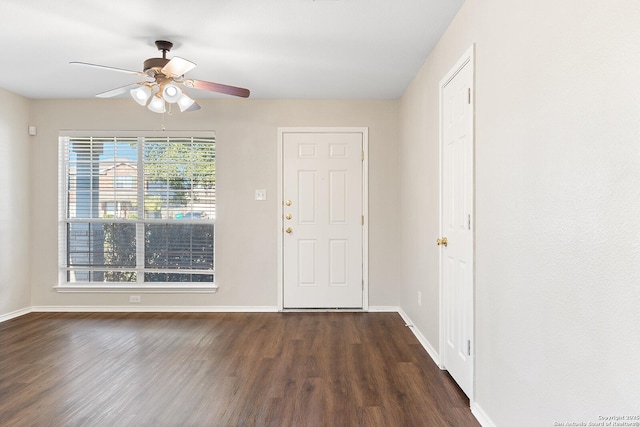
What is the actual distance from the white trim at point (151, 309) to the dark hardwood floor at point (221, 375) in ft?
1.23

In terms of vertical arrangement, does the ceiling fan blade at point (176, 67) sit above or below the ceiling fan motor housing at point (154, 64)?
below

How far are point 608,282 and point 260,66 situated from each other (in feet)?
10.2

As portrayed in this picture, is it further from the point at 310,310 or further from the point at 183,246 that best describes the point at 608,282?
the point at 183,246

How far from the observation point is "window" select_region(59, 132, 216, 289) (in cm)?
462

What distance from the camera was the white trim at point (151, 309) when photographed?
179 inches

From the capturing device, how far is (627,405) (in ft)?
3.67

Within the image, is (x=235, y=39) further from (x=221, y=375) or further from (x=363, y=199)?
(x=221, y=375)

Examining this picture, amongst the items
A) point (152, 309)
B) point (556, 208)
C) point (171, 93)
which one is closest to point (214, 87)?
point (171, 93)

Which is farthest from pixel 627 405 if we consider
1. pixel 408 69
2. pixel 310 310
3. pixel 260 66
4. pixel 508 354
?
pixel 310 310

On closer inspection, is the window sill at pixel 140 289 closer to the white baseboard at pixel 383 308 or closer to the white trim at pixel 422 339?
the white baseboard at pixel 383 308

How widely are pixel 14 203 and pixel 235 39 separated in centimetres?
324

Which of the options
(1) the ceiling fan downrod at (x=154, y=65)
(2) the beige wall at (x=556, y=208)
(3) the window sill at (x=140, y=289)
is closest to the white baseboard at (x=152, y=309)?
(3) the window sill at (x=140, y=289)

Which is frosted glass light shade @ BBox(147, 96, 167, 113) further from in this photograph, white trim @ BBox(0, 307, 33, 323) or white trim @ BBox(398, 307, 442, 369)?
white trim @ BBox(0, 307, 33, 323)

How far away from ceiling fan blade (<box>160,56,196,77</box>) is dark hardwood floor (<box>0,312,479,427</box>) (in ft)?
6.90
